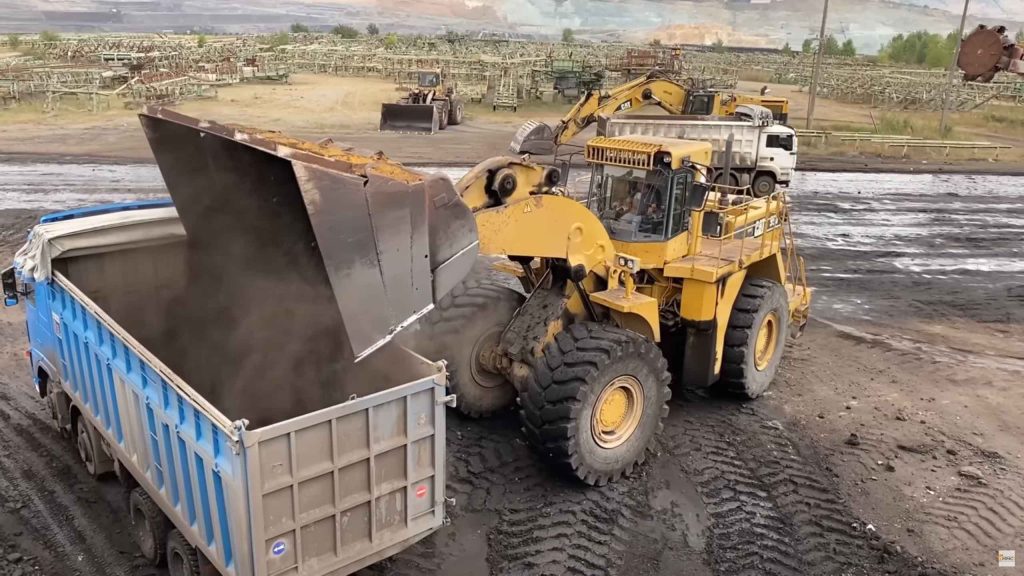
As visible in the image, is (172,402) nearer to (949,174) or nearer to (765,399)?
(765,399)

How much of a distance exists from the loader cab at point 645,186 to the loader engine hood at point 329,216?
2.42 metres

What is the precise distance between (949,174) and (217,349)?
2409cm

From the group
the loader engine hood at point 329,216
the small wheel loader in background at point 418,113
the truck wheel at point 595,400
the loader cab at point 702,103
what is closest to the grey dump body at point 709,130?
the loader cab at point 702,103

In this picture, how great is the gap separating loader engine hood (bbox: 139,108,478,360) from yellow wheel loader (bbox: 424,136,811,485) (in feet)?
2.80

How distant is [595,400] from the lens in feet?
20.1

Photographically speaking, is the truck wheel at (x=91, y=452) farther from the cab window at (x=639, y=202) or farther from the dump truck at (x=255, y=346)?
the cab window at (x=639, y=202)

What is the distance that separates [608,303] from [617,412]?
2.97 feet

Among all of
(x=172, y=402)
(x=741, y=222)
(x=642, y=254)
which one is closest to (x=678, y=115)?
(x=741, y=222)

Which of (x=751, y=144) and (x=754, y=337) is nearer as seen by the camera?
(x=754, y=337)

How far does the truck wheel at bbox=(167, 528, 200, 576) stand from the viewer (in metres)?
4.74

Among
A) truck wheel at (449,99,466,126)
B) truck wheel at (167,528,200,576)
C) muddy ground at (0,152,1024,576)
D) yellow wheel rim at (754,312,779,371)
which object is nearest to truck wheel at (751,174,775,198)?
muddy ground at (0,152,1024,576)

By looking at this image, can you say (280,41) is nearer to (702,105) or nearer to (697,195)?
→ (702,105)

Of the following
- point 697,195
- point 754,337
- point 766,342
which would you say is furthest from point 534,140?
point 766,342

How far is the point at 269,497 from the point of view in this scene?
4.09 m
